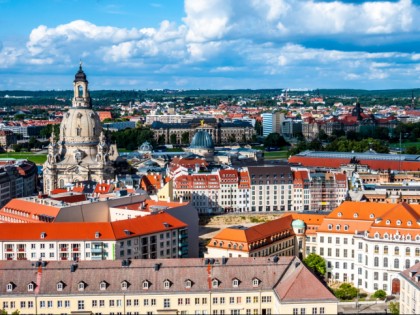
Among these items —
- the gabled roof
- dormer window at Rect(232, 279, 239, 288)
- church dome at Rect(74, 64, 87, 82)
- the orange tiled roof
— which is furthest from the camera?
church dome at Rect(74, 64, 87, 82)

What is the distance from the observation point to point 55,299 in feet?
177

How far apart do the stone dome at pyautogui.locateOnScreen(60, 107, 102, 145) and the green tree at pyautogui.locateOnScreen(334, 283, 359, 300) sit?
259 feet

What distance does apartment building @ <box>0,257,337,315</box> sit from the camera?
177 feet

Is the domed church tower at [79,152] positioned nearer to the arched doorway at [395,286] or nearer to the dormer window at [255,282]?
the arched doorway at [395,286]

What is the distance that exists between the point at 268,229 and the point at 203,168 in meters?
60.3

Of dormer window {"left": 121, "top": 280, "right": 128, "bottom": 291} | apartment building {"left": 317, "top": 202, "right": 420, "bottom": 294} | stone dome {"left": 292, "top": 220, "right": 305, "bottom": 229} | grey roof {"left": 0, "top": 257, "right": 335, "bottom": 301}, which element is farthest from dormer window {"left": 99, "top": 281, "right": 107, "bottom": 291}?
stone dome {"left": 292, "top": 220, "right": 305, "bottom": 229}

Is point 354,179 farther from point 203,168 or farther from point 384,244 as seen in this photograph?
point 384,244

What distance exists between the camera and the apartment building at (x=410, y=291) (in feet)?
183

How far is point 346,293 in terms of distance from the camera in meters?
68.7

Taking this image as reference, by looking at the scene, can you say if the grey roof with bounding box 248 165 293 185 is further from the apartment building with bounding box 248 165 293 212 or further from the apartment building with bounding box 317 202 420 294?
the apartment building with bounding box 317 202 420 294

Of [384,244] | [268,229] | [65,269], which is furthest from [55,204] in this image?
[384,244]

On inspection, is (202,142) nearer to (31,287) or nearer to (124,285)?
(124,285)

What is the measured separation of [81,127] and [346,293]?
268 feet

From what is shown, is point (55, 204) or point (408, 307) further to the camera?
point (55, 204)
